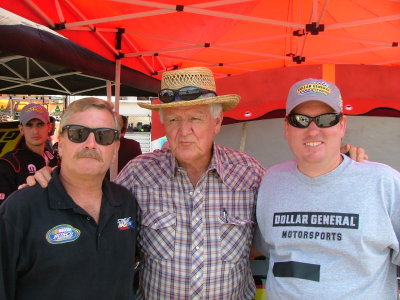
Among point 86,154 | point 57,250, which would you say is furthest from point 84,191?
point 57,250

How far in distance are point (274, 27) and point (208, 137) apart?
4.48 metres

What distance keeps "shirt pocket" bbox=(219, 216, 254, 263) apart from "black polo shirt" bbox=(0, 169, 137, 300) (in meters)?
0.51

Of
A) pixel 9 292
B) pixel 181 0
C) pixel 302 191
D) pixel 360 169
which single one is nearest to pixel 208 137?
pixel 302 191

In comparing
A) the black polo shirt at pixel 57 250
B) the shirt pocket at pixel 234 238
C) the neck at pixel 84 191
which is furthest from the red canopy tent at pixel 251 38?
the black polo shirt at pixel 57 250

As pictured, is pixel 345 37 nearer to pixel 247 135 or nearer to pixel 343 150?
pixel 247 135

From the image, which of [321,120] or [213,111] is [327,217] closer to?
[321,120]

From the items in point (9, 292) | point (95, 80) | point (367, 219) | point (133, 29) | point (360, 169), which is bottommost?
point (9, 292)

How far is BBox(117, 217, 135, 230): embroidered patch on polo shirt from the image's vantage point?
5.42ft

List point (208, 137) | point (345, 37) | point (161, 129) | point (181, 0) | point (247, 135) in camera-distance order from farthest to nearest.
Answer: point (345, 37) < point (181, 0) < point (247, 135) < point (161, 129) < point (208, 137)

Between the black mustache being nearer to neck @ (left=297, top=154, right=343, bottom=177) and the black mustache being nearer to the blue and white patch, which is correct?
the blue and white patch

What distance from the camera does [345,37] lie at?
577cm

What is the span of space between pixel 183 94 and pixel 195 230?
0.70 m

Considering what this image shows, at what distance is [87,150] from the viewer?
1577 mm

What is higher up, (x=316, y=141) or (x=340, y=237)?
(x=316, y=141)
